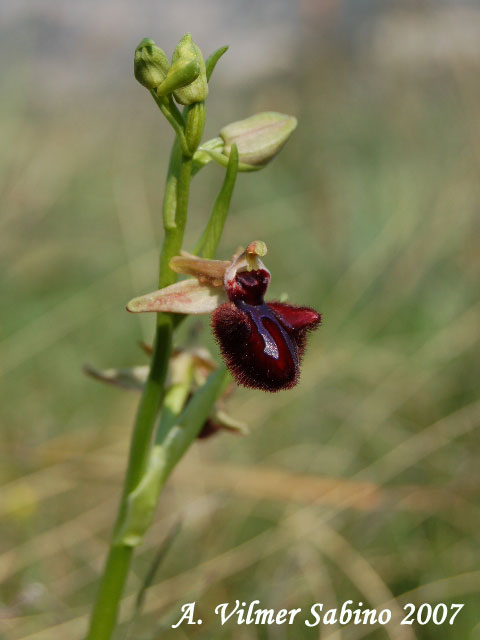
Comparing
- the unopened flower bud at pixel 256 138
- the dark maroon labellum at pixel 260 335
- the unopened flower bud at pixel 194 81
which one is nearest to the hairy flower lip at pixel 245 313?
the dark maroon labellum at pixel 260 335

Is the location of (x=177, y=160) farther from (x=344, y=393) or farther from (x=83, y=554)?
(x=344, y=393)

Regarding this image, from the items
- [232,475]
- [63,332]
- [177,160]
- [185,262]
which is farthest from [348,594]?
[63,332]

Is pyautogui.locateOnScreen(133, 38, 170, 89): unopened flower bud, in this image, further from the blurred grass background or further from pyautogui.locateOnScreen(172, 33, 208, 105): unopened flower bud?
the blurred grass background

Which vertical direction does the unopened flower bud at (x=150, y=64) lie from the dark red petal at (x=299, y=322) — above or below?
above

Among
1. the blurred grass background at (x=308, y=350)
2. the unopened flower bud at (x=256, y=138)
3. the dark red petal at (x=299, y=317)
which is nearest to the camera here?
the dark red petal at (x=299, y=317)

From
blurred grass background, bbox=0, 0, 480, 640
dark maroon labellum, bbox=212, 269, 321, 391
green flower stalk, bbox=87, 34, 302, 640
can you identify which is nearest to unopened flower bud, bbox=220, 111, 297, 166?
green flower stalk, bbox=87, 34, 302, 640

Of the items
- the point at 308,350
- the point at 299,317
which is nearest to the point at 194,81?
the point at 299,317

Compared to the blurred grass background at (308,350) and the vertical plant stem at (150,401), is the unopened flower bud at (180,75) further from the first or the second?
the blurred grass background at (308,350)

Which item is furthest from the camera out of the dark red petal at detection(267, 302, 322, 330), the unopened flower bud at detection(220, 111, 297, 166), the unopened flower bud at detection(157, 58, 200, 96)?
the unopened flower bud at detection(220, 111, 297, 166)
